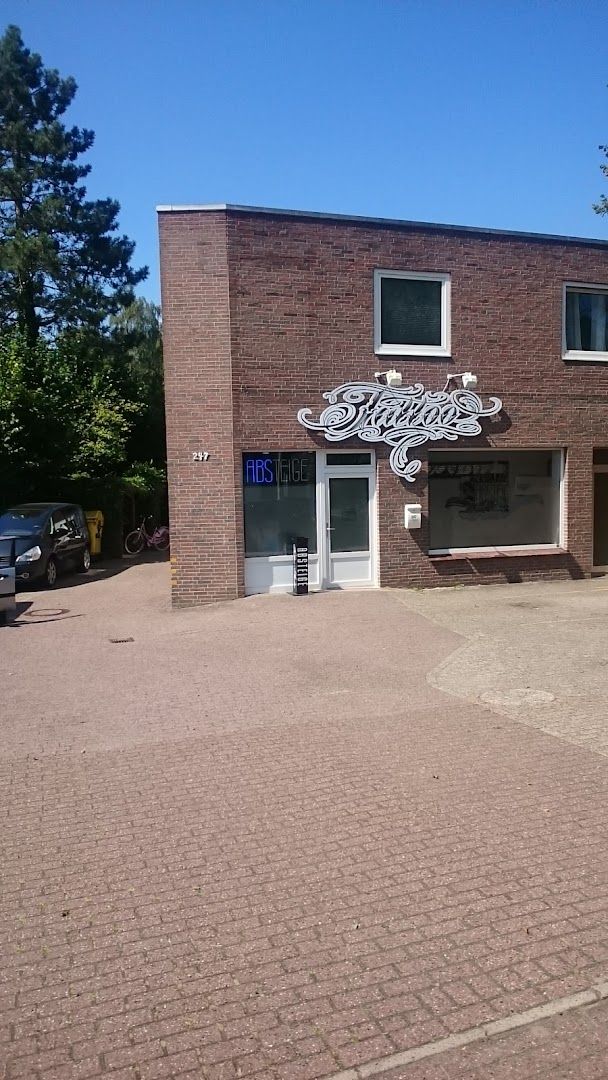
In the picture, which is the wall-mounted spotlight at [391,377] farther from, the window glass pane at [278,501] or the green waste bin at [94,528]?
the green waste bin at [94,528]

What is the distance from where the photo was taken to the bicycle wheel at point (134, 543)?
2167cm

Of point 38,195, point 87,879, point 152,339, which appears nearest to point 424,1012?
point 87,879

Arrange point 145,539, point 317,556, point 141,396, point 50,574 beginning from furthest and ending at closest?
point 141,396 < point 145,539 < point 50,574 < point 317,556

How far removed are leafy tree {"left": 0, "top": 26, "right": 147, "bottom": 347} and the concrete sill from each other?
2012 cm

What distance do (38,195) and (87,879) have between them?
102 feet

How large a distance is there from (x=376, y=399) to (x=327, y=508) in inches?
76.2

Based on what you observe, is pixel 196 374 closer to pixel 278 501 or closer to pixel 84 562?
pixel 278 501

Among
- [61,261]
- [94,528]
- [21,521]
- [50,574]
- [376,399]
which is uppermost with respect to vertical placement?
[61,261]

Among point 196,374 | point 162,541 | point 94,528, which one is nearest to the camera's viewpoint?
point 196,374

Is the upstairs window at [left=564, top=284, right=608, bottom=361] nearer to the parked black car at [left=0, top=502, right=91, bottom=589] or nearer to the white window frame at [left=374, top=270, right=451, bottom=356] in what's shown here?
the white window frame at [left=374, top=270, right=451, bottom=356]

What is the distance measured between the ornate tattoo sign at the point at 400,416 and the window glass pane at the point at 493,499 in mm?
588

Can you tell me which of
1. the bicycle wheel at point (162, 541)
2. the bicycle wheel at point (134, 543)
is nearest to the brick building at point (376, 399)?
the bicycle wheel at point (134, 543)

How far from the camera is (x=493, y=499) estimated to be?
47.8 feet

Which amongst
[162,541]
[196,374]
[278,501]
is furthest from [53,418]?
[278,501]
